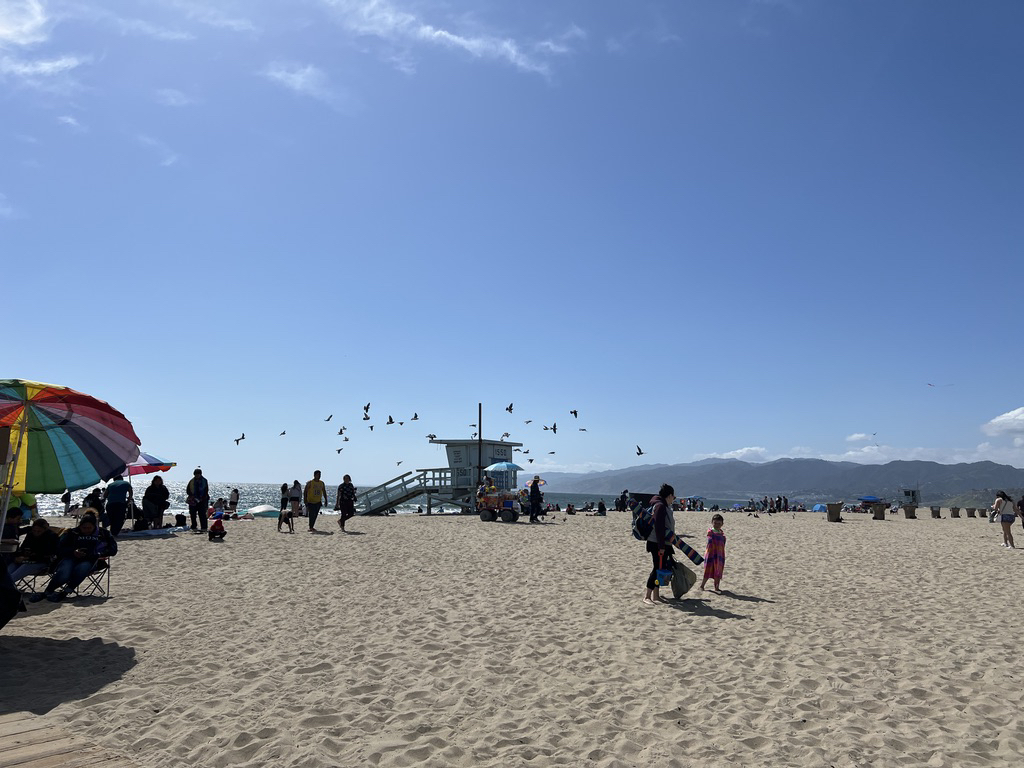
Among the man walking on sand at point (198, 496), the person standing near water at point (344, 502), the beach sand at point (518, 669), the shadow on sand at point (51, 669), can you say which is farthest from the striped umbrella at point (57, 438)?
the person standing near water at point (344, 502)

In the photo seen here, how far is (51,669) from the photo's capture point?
18.5ft

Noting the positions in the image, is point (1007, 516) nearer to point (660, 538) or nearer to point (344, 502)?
point (660, 538)

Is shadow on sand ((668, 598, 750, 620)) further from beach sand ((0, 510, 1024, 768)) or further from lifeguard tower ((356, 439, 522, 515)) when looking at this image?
lifeguard tower ((356, 439, 522, 515))

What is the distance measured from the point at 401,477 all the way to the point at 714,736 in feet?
98.5

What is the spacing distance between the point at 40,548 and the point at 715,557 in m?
10.2

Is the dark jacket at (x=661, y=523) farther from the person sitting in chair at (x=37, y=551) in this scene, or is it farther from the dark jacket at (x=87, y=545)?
the person sitting in chair at (x=37, y=551)

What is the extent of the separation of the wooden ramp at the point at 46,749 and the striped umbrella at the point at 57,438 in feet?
11.8

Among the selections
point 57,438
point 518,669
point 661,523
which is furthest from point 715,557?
point 57,438

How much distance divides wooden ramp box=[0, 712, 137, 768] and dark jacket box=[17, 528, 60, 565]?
5072mm

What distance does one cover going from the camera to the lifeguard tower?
33438 millimetres

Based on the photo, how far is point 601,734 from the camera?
4613mm

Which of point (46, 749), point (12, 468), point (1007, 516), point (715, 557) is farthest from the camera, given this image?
point (1007, 516)

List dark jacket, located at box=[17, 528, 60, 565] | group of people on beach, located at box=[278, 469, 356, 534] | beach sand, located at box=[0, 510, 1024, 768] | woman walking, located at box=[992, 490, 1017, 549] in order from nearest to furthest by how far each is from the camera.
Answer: beach sand, located at box=[0, 510, 1024, 768]
dark jacket, located at box=[17, 528, 60, 565]
woman walking, located at box=[992, 490, 1017, 549]
group of people on beach, located at box=[278, 469, 356, 534]

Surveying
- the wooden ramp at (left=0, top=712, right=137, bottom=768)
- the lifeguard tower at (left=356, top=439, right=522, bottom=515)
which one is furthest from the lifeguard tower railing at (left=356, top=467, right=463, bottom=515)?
the wooden ramp at (left=0, top=712, right=137, bottom=768)
